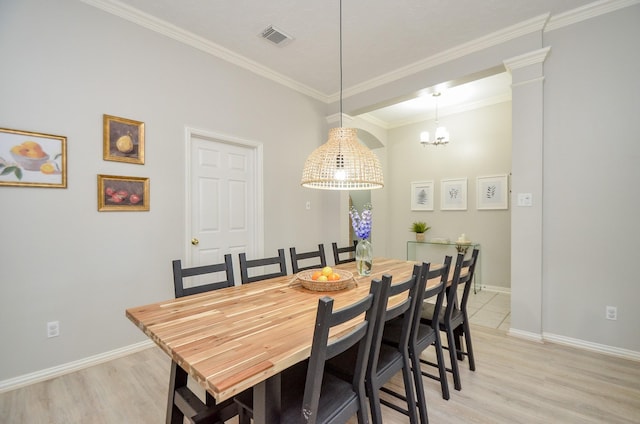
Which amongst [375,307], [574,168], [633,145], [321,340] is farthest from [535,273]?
[321,340]

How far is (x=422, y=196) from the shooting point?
17.0 feet

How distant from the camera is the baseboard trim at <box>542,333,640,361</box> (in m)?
2.35

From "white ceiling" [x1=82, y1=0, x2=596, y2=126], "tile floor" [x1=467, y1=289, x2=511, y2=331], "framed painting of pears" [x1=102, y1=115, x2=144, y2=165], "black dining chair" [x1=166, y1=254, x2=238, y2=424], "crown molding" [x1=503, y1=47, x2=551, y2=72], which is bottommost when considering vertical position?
"tile floor" [x1=467, y1=289, x2=511, y2=331]

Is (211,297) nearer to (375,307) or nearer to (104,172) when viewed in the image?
(375,307)

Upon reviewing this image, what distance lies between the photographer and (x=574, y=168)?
260 centimetres

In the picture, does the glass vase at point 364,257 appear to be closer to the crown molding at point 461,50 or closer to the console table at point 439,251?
the crown molding at point 461,50

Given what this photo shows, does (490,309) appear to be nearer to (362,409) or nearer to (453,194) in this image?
(453,194)

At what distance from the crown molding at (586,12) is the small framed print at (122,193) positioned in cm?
398

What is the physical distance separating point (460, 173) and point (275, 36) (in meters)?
3.47

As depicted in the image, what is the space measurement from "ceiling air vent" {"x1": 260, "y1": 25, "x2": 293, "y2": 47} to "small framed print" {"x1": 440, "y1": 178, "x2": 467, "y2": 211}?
11.0 ft

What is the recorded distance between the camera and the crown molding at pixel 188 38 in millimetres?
2449

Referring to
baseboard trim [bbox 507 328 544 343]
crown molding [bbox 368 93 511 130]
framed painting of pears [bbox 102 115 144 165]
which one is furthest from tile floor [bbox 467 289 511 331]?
framed painting of pears [bbox 102 115 144 165]

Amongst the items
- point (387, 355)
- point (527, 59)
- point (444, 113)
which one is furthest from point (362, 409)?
point (444, 113)

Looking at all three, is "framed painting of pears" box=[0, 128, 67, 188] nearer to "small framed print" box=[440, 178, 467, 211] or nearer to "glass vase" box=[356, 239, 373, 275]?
"glass vase" box=[356, 239, 373, 275]
